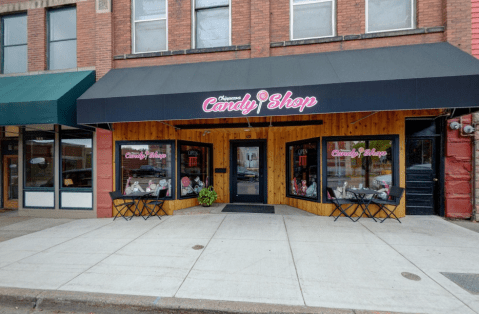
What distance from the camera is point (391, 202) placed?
609 centimetres

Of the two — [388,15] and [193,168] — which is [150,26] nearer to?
[193,168]

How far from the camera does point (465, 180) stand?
20.6 ft

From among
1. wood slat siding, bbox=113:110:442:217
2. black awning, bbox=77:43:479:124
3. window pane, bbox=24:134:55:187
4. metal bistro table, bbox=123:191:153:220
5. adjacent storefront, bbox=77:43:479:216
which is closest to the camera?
black awning, bbox=77:43:479:124

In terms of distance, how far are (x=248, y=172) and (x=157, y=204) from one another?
335cm

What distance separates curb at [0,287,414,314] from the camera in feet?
8.77

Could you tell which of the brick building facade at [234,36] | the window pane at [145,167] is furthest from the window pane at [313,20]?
the window pane at [145,167]

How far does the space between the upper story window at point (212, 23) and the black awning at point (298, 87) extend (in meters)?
1.21

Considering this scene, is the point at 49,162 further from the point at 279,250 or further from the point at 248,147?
the point at 279,250

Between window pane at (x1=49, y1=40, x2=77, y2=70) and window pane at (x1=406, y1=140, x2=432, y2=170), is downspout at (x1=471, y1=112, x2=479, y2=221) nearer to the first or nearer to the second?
window pane at (x1=406, y1=140, x2=432, y2=170)

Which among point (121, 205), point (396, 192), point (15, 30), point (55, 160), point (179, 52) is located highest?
point (15, 30)

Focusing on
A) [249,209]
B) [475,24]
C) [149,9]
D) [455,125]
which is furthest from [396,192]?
[149,9]

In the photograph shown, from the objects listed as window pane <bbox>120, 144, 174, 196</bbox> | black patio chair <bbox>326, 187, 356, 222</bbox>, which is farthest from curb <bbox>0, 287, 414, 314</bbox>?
window pane <bbox>120, 144, 174, 196</bbox>

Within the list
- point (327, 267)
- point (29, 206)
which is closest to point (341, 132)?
point (327, 267)

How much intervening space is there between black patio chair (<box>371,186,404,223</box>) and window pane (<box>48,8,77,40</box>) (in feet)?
35.7
